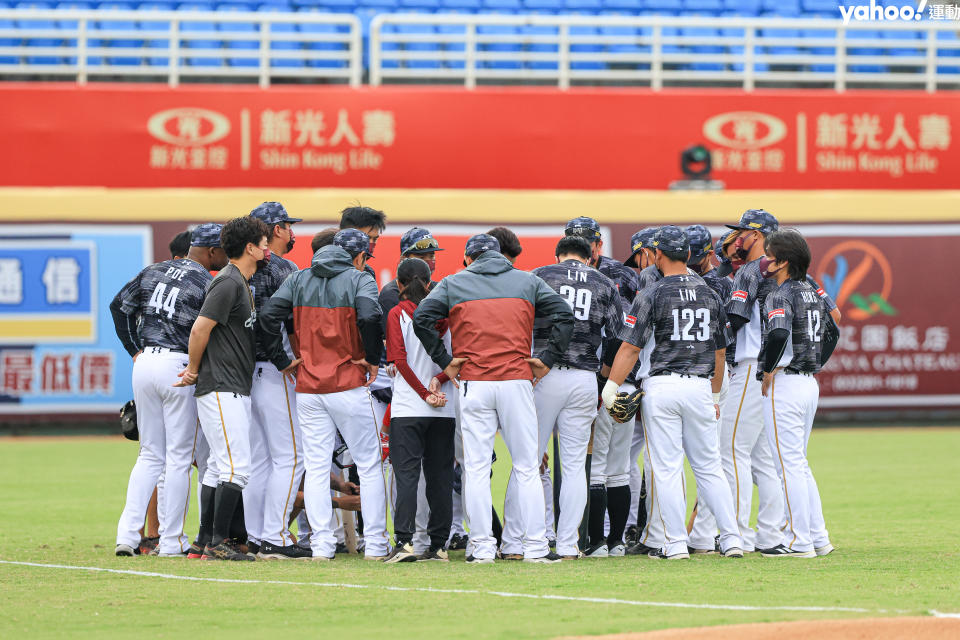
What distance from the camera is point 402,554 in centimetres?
804

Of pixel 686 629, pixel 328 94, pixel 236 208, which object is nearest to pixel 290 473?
pixel 686 629

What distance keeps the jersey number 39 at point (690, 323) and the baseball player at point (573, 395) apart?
54 centimetres

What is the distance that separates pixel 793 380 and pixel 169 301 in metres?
4.06

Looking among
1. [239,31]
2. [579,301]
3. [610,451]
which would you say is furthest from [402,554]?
[239,31]

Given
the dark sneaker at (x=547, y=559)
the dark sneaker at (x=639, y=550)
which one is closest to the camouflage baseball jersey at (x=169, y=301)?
the dark sneaker at (x=547, y=559)

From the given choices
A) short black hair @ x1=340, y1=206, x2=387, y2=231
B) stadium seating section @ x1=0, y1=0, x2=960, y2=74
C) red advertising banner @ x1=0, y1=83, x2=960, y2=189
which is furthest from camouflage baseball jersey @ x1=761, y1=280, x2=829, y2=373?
stadium seating section @ x1=0, y1=0, x2=960, y2=74

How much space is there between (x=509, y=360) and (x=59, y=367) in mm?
10463

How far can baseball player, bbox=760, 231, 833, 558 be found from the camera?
8109mm

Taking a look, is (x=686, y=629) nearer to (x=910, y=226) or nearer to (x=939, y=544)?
(x=939, y=544)

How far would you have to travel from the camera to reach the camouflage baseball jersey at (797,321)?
812 cm

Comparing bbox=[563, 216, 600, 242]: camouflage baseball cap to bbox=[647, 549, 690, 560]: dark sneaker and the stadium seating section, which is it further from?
the stadium seating section

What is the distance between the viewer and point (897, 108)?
776 inches

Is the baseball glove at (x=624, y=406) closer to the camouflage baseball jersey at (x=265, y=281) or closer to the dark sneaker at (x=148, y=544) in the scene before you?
the camouflage baseball jersey at (x=265, y=281)

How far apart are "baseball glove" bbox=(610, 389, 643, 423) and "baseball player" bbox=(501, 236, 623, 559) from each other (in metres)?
0.28
